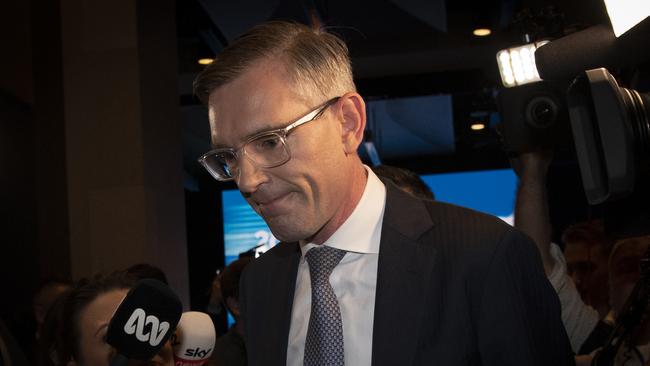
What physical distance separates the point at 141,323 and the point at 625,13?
886 millimetres

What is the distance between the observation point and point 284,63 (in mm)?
1567

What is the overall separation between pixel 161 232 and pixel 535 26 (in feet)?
9.29

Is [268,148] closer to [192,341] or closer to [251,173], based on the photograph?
[251,173]

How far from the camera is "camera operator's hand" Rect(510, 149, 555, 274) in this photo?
8.22ft

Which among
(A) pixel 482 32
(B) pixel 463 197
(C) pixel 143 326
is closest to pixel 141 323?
(C) pixel 143 326

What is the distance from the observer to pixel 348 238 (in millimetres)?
1617

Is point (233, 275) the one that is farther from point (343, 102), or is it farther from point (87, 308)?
point (343, 102)

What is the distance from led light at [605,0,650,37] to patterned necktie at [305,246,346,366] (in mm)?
683

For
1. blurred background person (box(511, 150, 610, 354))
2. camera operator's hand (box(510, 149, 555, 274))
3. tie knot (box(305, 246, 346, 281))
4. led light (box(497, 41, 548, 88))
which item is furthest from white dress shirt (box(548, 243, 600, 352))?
tie knot (box(305, 246, 346, 281))

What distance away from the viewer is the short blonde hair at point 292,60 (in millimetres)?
1559

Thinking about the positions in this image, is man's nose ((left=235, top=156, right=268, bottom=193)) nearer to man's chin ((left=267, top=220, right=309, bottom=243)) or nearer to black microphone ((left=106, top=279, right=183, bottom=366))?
man's chin ((left=267, top=220, right=309, bottom=243))

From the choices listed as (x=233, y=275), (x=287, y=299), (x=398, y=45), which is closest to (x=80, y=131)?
(x=233, y=275)

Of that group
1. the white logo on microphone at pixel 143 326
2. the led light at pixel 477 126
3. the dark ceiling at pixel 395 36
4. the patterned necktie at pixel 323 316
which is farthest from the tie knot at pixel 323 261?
the led light at pixel 477 126

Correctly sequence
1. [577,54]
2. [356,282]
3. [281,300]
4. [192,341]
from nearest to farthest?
[577,54], [356,282], [281,300], [192,341]
